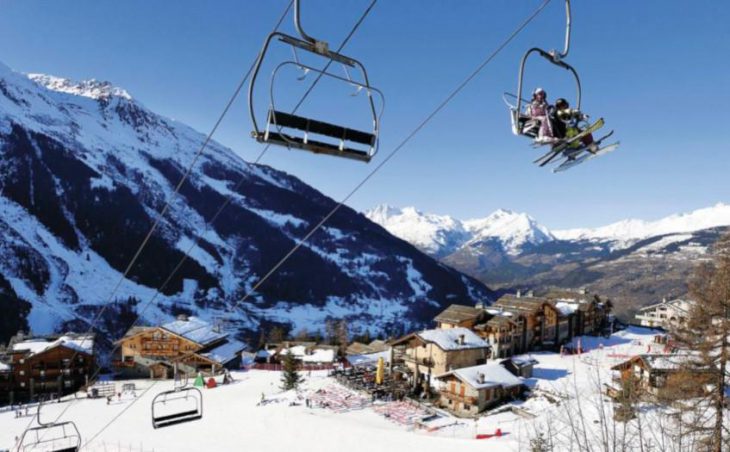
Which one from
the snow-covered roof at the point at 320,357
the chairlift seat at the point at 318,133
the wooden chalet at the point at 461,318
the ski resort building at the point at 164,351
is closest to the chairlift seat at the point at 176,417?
the chairlift seat at the point at 318,133

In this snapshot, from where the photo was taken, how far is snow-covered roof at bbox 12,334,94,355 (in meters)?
50.9

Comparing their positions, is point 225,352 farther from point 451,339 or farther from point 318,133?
point 318,133

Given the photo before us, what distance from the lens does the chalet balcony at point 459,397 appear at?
35713mm

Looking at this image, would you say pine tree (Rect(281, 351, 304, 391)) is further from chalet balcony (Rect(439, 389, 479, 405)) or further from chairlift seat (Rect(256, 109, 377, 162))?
chairlift seat (Rect(256, 109, 377, 162))

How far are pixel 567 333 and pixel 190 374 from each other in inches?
2166

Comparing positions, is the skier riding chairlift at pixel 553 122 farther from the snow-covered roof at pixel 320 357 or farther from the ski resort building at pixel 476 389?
the snow-covered roof at pixel 320 357

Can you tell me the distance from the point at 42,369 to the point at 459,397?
50.5m

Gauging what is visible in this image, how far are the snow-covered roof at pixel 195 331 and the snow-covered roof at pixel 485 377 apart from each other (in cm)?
3545

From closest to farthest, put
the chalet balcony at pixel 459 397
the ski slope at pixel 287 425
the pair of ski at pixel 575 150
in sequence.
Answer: the pair of ski at pixel 575 150, the ski slope at pixel 287 425, the chalet balcony at pixel 459 397

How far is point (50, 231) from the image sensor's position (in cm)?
14938

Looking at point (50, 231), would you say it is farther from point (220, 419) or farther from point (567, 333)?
point (567, 333)

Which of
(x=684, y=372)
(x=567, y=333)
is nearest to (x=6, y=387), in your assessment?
(x=684, y=372)

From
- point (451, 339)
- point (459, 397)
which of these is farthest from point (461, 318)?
point (459, 397)

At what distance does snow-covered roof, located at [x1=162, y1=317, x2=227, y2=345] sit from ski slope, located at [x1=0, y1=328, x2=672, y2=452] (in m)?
15.8
